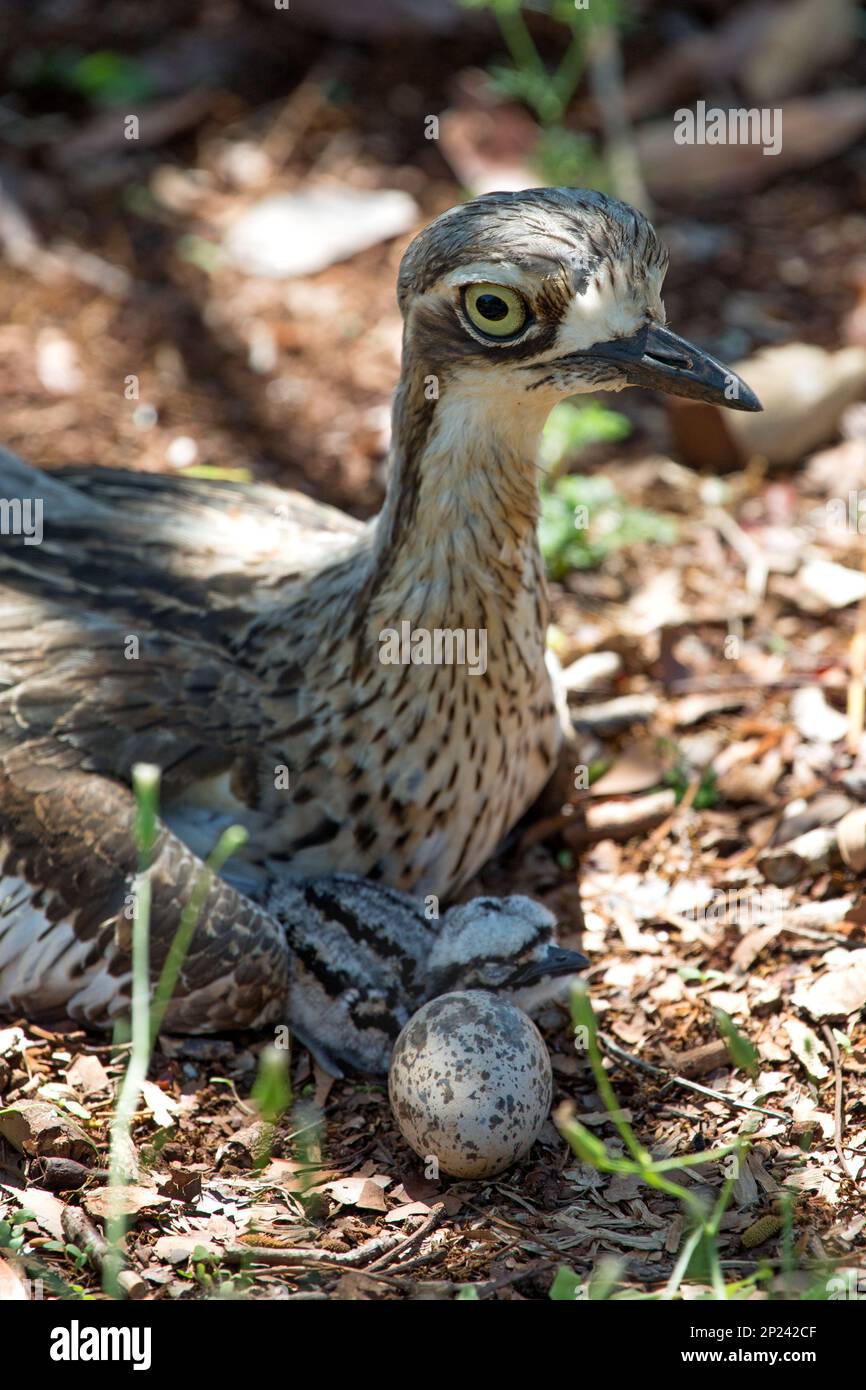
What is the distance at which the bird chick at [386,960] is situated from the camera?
11.6 feet

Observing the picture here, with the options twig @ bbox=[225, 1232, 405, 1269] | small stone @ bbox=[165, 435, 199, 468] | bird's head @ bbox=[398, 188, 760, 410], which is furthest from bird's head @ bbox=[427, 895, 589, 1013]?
small stone @ bbox=[165, 435, 199, 468]

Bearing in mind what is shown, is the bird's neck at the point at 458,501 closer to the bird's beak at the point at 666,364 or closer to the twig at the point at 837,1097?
the bird's beak at the point at 666,364

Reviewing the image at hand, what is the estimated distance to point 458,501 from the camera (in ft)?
11.2

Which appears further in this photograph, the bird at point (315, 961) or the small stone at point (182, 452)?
the small stone at point (182, 452)

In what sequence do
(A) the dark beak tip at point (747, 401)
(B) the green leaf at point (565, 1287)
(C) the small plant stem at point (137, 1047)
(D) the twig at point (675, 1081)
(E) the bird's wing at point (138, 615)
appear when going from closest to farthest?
(C) the small plant stem at point (137, 1047) → (B) the green leaf at point (565, 1287) → (A) the dark beak tip at point (747, 401) → (D) the twig at point (675, 1081) → (E) the bird's wing at point (138, 615)

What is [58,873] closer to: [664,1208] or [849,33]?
[664,1208]

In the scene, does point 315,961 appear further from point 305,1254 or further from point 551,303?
point 551,303

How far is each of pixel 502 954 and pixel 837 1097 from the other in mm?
773

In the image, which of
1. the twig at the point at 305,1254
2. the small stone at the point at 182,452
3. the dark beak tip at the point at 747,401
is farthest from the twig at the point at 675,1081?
the small stone at the point at 182,452

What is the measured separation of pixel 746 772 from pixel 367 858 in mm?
1152

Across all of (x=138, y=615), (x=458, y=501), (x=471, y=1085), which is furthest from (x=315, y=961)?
(x=458, y=501)

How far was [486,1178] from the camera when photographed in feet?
11.0

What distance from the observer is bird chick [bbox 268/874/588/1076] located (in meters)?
3.54

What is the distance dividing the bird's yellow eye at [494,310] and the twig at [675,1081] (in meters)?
1.62
